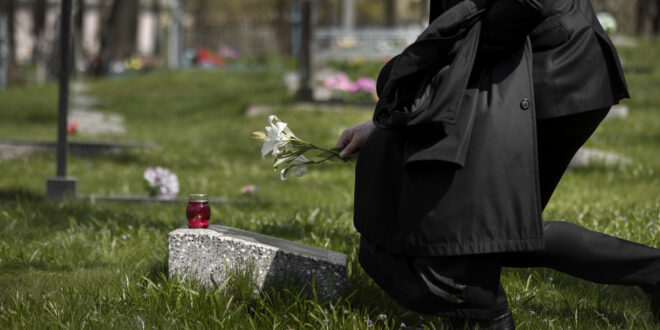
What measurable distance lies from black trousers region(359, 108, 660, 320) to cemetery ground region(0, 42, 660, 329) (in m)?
0.23

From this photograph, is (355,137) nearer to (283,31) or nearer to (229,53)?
(229,53)

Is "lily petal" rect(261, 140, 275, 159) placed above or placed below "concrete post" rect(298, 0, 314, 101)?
below

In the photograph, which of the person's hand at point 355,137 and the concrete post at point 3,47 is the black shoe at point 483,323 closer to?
the person's hand at point 355,137

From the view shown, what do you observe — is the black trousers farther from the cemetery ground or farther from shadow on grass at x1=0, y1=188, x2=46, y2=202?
shadow on grass at x1=0, y1=188, x2=46, y2=202

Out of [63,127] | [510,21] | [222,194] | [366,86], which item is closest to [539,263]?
[510,21]

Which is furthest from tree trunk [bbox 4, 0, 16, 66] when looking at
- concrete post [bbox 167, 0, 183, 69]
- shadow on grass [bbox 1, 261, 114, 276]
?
shadow on grass [bbox 1, 261, 114, 276]

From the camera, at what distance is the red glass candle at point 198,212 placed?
10.1 feet

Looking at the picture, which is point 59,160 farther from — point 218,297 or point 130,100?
point 130,100

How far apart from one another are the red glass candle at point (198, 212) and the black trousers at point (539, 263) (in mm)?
770

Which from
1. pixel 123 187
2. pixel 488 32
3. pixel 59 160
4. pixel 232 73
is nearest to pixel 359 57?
pixel 232 73

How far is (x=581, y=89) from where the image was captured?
2289 mm

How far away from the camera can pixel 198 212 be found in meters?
3.06

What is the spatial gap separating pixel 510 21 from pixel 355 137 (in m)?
0.72

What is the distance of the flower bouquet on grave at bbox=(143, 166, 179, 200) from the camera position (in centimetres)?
555
